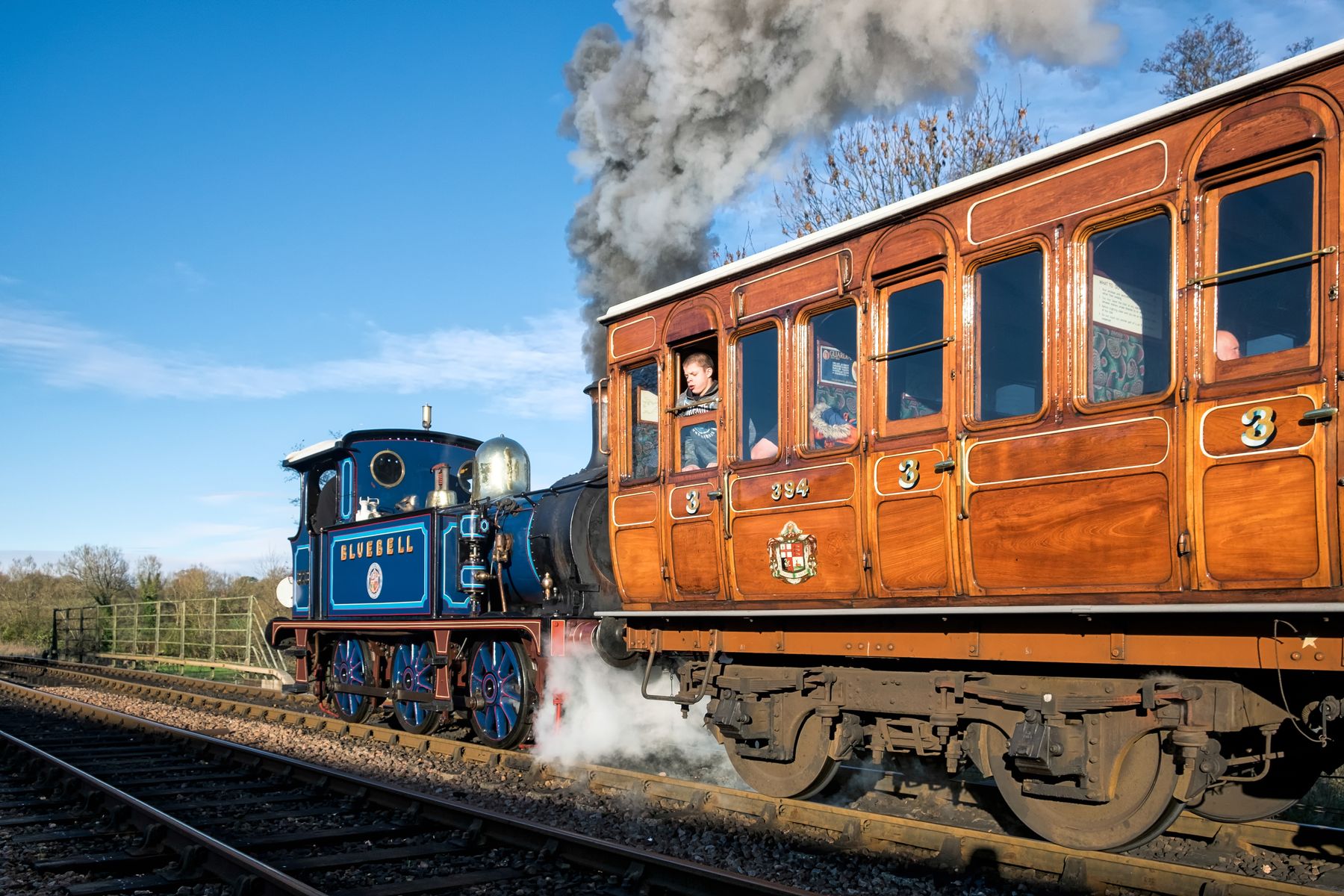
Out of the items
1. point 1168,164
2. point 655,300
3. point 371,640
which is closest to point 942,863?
point 1168,164

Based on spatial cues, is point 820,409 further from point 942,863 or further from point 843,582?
point 942,863

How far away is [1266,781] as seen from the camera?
5.46 m

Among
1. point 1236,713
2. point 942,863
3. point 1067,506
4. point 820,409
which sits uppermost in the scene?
point 820,409

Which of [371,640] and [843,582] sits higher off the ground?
[843,582]

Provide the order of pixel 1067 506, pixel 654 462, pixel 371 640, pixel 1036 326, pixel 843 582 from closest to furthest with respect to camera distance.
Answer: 1. pixel 1067 506
2. pixel 1036 326
3. pixel 843 582
4. pixel 654 462
5. pixel 371 640

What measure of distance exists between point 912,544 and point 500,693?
5651mm

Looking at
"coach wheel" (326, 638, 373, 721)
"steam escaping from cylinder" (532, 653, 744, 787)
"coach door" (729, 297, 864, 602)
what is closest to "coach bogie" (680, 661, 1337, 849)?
"coach door" (729, 297, 864, 602)

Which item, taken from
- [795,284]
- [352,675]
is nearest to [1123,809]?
[795,284]

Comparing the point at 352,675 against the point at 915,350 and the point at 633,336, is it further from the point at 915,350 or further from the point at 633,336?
the point at 915,350

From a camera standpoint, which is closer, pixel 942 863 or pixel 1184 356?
pixel 1184 356

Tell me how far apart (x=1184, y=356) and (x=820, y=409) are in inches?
86.4

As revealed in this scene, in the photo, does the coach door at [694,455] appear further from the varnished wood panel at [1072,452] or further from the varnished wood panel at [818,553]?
the varnished wood panel at [1072,452]

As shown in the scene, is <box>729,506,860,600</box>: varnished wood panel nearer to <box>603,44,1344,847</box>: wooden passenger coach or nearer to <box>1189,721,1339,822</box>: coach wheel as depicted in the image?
<box>603,44,1344,847</box>: wooden passenger coach

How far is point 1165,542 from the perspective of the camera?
4.64 m
